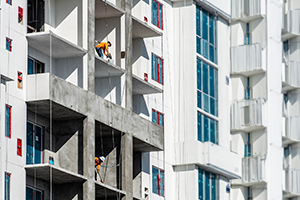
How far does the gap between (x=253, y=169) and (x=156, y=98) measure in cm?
1083

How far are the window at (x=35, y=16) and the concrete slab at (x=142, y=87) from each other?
6.45m

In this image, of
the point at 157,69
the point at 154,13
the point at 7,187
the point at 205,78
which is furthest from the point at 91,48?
the point at 205,78

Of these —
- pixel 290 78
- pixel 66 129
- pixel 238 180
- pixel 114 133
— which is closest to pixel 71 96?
pixel 66 129

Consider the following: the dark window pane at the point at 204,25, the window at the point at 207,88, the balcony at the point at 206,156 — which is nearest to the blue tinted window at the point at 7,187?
the balcony at the point at 206,156

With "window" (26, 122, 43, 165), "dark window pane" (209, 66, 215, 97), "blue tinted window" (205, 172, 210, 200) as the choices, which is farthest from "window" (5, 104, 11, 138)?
"dark window pane" (209, 66, 215, 97)

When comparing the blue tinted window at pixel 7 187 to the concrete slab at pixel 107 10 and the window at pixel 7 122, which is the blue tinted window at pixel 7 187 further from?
the concrete slab at pixel 107 10

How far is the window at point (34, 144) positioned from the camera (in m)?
37.4

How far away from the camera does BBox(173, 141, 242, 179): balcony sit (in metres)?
49.1

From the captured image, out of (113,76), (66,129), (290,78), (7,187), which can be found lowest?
(7,187)

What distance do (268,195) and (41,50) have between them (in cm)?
2224

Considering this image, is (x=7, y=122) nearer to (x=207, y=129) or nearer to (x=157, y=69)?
(x=157, y=69)

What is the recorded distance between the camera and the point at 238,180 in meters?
56.4

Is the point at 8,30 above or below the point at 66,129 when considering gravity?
above

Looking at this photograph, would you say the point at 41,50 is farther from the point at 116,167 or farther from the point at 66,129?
the point at 116,167
